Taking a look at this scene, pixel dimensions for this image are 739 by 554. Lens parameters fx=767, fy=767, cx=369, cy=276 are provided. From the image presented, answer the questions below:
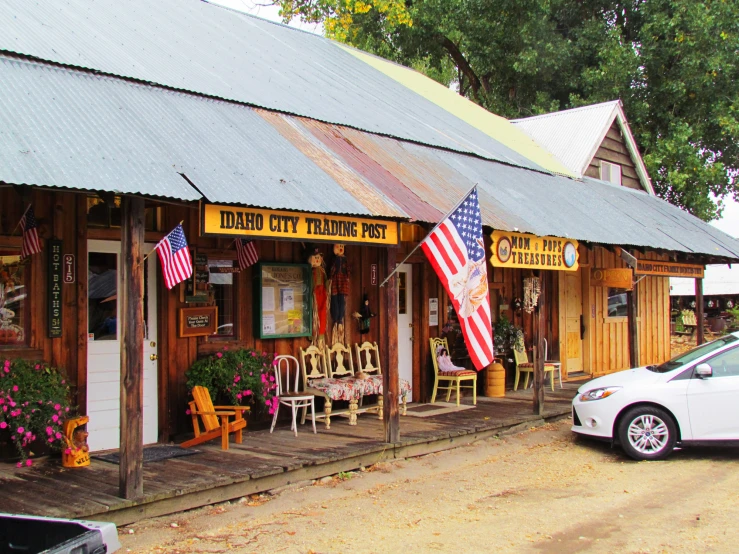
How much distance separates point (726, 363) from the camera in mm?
8867

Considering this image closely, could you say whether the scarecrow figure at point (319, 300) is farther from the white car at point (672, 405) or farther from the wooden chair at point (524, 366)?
the wooden chair at point (524, 366)

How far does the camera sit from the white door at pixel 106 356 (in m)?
8.23

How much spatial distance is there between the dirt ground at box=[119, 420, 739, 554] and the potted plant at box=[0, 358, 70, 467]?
1539mm

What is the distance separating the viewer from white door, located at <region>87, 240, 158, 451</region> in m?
8.23

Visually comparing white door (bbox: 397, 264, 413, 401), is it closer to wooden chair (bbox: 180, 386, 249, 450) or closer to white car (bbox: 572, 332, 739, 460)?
white car (bbox: 572, 332, 739, 460)

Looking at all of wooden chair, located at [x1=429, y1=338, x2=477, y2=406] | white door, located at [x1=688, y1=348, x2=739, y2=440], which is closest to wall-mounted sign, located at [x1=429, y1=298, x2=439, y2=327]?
wooden chair, located at [x1=429, y1=338, x2=477, y2=406]

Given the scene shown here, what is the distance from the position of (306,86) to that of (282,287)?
3.58 metres

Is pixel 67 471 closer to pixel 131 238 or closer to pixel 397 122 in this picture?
pixel 131 238

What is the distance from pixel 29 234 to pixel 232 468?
3054 mm

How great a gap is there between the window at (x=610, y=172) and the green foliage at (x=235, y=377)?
36.4ft

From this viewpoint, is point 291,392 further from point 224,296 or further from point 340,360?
point 224,296

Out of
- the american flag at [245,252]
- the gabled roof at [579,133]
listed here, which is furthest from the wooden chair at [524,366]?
the american flag at [245,252]

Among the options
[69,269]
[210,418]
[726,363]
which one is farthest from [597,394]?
[69,269]

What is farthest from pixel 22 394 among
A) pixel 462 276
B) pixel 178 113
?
pixel 462 276
